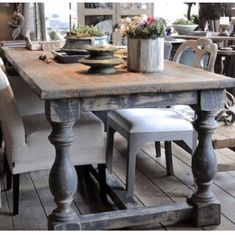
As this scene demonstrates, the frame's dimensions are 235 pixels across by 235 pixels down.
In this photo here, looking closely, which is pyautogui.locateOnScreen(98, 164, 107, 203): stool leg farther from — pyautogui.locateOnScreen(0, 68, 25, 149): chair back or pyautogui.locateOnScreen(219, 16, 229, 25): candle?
pyautogui.locateOnScreen(219, 16, 229, 25): candle

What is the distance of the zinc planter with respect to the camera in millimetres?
2131

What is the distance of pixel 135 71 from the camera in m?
2.19

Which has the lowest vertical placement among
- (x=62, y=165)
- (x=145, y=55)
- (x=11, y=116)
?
(x=62, y=165)

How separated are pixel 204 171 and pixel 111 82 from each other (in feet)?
2.34

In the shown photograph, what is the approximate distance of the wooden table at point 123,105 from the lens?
73.6 inches

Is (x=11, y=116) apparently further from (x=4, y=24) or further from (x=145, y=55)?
(x=4, y=24)

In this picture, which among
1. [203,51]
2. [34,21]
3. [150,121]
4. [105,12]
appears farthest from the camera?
[105,12]

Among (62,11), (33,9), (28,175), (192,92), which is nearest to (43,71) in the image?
(192,92)

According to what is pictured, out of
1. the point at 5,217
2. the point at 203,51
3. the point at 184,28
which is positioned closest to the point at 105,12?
the point at 184,28

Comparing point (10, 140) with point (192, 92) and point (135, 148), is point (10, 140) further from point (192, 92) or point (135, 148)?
point (192, 92)

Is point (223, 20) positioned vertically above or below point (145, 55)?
above

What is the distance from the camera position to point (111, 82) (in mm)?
1941

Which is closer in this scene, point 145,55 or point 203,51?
point 145,55

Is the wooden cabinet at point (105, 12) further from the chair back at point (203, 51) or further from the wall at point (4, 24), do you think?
the chair back at point (203, 51)
